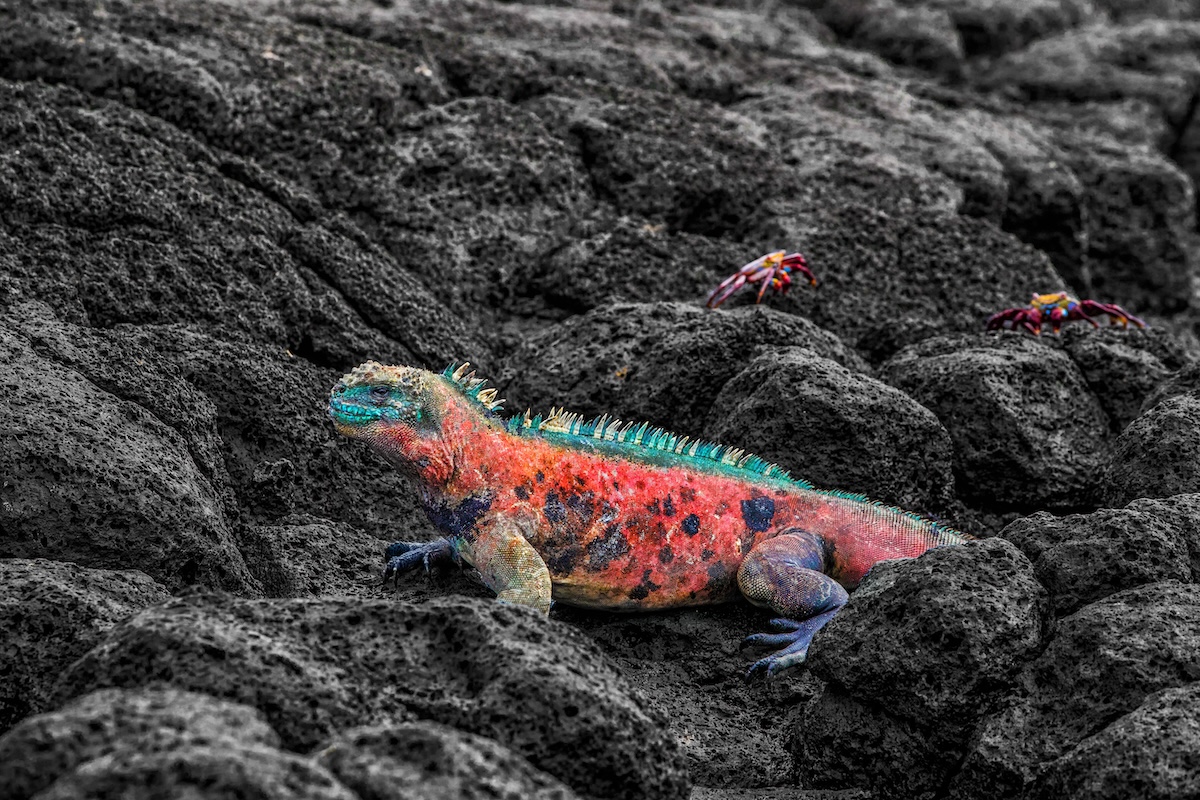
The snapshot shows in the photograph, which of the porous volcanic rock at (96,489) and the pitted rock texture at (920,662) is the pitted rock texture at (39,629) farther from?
the pitted rock texture at (920,662)

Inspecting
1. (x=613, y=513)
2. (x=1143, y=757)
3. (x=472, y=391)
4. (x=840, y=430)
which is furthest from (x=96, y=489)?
(x=1143, y=757)

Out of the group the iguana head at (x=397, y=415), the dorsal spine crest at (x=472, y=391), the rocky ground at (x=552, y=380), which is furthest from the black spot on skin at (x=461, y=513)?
the dorsal spine crest at (x=472, y=391)

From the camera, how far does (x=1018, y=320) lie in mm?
6730

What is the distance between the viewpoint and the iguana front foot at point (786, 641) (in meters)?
4.66

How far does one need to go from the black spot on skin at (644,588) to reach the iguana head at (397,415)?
2.56 feet

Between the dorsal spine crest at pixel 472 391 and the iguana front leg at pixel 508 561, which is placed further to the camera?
the dorsal spine crest at pixel 472 391

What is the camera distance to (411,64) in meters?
8.09

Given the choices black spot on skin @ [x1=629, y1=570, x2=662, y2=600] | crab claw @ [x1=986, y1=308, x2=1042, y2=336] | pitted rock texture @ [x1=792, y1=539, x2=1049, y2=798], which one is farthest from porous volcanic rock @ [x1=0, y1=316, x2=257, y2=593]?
crab claw @ [x1=986, y1=308, x2=1042, y2=336]

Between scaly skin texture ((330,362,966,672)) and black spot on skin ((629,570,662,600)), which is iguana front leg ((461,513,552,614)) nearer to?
scaly skin texture ((330,362,966,672))

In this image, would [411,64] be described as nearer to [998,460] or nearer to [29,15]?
[29,15]

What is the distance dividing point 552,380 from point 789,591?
160cm

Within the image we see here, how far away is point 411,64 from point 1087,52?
21.4 feet

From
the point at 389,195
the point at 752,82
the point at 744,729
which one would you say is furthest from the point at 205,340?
the point at 752,82

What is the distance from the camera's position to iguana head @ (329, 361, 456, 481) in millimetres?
4766
